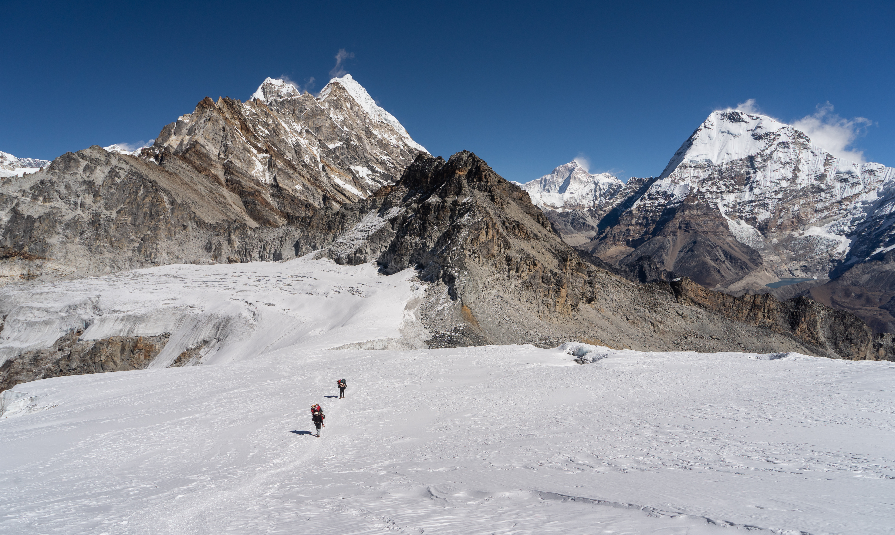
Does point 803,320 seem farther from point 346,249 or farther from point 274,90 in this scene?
point 274,90

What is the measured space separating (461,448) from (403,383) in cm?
836

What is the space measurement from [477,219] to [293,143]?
9849 centimetres

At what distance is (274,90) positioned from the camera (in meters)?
155

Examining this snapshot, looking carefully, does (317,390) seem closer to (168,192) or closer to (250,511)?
(250,511)

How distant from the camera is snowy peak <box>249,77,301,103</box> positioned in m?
153

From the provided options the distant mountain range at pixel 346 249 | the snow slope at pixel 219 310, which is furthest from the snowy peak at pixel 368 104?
the snow slope at pixel 219 310

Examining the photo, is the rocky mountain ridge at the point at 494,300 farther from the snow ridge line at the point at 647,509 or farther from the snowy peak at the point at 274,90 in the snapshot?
the snowy peak at the point at 274,90

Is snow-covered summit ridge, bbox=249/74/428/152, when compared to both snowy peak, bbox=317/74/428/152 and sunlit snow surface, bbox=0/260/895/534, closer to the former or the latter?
snowy peak, bbox=317/74/428/152

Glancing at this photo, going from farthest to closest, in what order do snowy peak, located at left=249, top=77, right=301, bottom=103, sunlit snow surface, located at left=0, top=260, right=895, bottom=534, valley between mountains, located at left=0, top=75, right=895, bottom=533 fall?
snowy peak, located at left=249, top=77, right=301, bottom=103 < valley between mountains, located at left=0, top=75, right=895, bottom=533 < sunlit snow surface, located at left=0, top=260, right=895, bottom=534

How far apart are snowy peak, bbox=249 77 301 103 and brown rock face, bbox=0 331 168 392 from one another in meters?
135

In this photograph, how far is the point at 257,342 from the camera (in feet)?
102

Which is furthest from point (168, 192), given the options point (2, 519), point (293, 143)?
point (2, 519)

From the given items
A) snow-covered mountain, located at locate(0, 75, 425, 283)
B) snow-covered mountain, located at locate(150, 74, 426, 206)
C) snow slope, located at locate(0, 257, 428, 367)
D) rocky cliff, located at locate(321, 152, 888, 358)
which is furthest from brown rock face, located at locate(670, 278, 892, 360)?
snow-covered mountain, located at locate(150, 74, 426, 206)

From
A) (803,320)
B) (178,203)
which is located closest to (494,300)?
(803,320)
